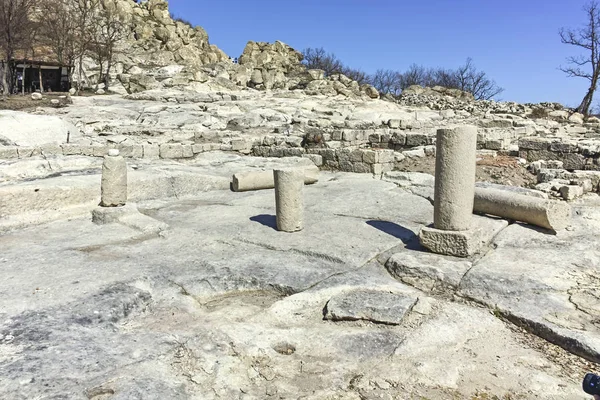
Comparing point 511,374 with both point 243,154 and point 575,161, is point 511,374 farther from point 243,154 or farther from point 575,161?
point 243,154

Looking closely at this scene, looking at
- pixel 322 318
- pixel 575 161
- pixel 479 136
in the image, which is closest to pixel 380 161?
pixel 479 136

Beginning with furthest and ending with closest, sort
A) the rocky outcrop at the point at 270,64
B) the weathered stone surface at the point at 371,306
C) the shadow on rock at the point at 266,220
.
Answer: the rocky outcrop at the point at 270,64, the shadow on rock at the point at 266,220, the weathered stone surface at the point at 371,306

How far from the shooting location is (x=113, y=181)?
661 centimetres

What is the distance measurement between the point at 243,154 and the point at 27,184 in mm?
6975

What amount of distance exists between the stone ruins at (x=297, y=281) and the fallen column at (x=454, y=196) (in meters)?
0.02

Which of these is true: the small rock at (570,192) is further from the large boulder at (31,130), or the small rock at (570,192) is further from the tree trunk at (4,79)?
the tree trunk at (4,79)

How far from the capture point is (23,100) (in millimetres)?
19062

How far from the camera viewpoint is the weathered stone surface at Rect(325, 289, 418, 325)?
A: 12.5 ft

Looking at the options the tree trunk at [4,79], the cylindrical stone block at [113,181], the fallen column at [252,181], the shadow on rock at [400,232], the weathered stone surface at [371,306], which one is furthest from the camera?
the tree trunk at [4,79]

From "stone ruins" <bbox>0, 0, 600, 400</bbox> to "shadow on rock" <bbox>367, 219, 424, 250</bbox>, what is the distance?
0.11ft

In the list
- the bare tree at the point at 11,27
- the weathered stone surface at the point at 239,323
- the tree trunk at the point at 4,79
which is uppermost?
the bare tree at the point at 11,27

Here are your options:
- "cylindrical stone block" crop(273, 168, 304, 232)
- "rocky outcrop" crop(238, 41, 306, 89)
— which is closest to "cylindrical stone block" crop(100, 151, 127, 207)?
"cylindrical stone block" crop(273, 168, 304, 232)

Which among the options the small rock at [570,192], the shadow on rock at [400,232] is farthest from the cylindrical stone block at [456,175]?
the small rock at [570,192]

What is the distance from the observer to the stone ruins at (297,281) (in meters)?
3.04
